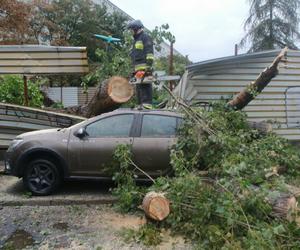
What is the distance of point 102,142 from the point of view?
297 inches

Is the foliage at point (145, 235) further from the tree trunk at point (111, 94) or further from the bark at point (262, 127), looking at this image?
the bark at point (262, 127)

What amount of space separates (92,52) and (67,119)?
19586 mm

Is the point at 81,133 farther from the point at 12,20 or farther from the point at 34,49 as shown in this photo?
the point at 12,20

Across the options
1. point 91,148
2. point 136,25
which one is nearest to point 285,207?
point 91,148

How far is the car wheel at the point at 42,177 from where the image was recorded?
25.0ft

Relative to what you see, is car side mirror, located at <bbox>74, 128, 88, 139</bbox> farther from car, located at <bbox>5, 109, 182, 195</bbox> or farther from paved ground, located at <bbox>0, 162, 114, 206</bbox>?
paved ground, located at <bbox>0, 162, 114, 206</bbox>

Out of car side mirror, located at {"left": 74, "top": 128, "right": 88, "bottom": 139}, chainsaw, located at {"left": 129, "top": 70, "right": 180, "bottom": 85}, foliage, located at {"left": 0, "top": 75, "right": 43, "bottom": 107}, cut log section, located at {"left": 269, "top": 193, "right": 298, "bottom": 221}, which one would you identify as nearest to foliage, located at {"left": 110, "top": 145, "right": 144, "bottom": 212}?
car side mirror, located at {"left": 74, "top": 128, "right": 88, "bottom": 139}

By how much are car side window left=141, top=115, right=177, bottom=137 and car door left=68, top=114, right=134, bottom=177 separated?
0.27 metres

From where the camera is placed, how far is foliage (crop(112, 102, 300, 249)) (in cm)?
500

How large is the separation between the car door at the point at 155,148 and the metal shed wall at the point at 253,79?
3108 mm

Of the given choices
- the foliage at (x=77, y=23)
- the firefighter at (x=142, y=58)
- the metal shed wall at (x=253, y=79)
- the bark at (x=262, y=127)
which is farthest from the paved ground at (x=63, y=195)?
the foliage at (x=77, y=23)

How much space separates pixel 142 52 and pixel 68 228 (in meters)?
4.30

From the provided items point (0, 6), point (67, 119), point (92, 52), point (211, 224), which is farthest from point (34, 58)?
point (92, 52)

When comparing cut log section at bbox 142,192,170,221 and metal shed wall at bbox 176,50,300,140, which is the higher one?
metal shed wall at bbox 176,50,300,140
